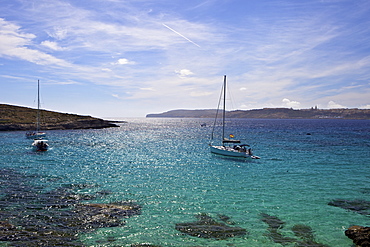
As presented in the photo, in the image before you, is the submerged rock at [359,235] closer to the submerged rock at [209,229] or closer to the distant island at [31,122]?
the submerged rock at [209,229]

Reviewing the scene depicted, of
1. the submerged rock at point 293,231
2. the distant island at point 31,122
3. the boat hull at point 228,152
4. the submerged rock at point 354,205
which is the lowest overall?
the submerged rock at point 293,231

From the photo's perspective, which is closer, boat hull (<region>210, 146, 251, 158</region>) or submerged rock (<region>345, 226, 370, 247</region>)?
submerged rock (<region>345, 226, 370, 247</region>)

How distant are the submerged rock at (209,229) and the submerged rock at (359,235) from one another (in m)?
5.89

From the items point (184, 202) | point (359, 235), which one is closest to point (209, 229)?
point (184, 202)

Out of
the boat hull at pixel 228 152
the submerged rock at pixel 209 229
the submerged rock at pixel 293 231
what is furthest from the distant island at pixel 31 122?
the submerged rock at pixel 293 231

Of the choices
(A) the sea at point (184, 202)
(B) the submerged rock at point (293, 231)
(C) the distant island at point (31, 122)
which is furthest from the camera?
(C) the distant island at point (31, 122)

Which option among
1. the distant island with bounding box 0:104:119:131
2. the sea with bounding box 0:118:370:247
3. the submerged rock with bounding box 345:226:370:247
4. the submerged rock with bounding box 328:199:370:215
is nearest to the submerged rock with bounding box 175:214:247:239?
the sea with bounding box 0:118:370:247

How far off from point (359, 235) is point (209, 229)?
8253 millimetres

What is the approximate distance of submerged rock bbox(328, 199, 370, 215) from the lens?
765 inches

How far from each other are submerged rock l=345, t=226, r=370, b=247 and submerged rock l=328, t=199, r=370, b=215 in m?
4.68

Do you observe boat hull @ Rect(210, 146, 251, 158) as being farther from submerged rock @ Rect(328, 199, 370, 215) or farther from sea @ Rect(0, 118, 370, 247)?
submerged rock @ Rect(328, 199, 370, 215)

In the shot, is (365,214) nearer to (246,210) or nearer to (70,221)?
(246,210)

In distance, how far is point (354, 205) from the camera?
2056cm

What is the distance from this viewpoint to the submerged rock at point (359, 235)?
1371 centimetres
